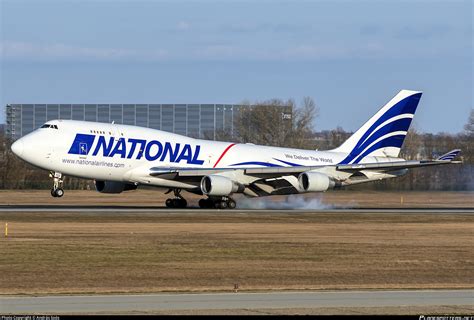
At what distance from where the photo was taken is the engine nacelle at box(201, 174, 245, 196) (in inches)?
2254

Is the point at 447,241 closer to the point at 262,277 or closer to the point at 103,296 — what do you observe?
the point at 262,277

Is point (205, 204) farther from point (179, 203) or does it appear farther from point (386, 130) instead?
point (386, 130)

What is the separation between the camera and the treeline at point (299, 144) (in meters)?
87.1

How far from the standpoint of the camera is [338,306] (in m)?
20.2

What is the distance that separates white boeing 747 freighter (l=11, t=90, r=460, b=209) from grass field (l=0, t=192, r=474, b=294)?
6790 millimetres

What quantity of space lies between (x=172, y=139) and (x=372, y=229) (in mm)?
18963

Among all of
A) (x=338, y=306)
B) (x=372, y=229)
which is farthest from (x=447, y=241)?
(x=338, y=306)

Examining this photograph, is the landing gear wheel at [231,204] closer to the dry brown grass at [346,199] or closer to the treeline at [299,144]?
the dry brown grass at [346,199]

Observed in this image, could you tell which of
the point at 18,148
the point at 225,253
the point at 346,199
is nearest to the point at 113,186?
the point at 18,148

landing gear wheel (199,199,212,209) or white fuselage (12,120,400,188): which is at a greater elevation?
white fuselage (12,120,400,188)

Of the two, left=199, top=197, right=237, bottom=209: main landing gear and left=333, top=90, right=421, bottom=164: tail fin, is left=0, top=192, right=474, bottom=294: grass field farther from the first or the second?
left=333, top=90, right=421, bottom=164: tail fin

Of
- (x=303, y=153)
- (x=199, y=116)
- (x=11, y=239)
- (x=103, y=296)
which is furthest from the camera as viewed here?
(x=199, y=116)

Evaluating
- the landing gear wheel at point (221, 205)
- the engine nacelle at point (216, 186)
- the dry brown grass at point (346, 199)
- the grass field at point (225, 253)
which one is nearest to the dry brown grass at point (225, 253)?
the grass field at point (225, 253)

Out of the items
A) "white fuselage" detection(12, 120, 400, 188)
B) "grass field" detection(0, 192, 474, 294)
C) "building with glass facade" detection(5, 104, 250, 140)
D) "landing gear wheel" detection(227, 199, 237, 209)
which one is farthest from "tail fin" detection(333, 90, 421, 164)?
"building with glass facade" detection(5, 104, 250, 140)
